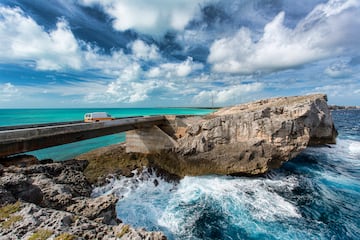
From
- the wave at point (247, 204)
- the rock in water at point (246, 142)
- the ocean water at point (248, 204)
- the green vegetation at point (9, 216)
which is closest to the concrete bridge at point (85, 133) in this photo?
the rock in water at point (246, 142)

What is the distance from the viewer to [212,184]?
13.9 m

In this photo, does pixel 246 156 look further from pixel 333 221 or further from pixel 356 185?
pixel 356 185

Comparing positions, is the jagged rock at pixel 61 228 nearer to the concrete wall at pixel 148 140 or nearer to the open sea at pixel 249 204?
the open sea at pixel 249 204

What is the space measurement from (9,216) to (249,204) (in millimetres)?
11736

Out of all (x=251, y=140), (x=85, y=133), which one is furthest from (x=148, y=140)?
(x=251, y=140)

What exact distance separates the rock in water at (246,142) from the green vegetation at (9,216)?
13.1 metres

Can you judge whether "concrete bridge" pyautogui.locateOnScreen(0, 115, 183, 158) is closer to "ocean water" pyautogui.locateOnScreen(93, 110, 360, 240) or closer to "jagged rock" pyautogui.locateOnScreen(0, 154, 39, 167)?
"jagged rock" pyautogui.locateOnScreen(0, 154, 39, 167)

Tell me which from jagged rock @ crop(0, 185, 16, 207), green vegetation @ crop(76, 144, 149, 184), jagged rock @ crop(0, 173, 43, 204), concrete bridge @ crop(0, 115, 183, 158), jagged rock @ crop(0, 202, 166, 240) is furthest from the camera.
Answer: green vegetation @ crop(76, 144, 149, 184)

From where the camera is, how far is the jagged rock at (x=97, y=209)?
4380 millimetres

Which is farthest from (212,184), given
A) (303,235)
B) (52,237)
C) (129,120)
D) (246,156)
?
(52,237)

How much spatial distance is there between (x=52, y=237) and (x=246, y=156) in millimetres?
14889

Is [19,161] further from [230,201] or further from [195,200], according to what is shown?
[230,201]

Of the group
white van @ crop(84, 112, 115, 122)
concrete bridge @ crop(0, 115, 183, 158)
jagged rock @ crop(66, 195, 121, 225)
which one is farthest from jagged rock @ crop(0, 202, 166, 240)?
white van @ crop(84, 112, 115, 122)

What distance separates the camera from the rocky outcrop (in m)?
3.27
